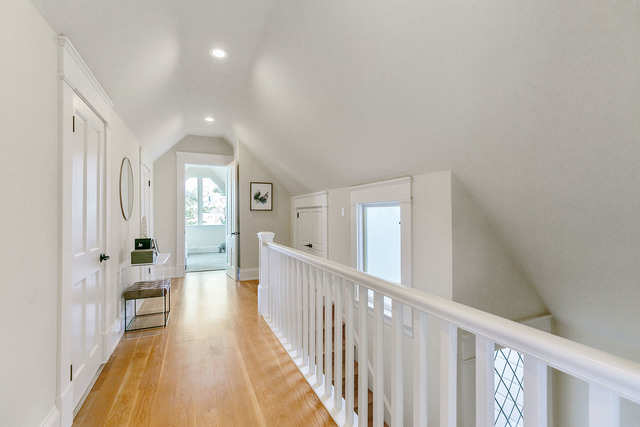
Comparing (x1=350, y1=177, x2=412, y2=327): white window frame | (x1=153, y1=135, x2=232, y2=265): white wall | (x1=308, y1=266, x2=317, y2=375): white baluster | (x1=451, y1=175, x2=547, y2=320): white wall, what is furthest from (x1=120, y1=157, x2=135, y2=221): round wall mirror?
(x1=451, y1=175, x2=547, y2=320): white wall

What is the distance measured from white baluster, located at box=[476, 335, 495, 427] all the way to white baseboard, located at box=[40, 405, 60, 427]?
1.78 m

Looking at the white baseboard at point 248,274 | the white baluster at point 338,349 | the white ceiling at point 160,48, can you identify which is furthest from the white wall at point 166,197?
the white baluster at point 338,349

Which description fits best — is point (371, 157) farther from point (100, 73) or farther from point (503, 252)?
point (100, 73)

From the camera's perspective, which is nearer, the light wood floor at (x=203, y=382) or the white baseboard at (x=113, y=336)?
the light wood floor at (x=203, y=382)

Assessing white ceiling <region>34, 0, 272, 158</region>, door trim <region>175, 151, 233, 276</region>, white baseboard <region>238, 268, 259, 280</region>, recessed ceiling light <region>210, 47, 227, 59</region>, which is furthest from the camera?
door trim <region>175, 151, 233, 276</region>

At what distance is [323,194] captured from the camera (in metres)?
3.89

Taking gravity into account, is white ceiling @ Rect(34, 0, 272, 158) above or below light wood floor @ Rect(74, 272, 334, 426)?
above

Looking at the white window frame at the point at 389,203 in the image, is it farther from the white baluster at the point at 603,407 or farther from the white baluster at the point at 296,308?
the white baluster at the point at 603,407

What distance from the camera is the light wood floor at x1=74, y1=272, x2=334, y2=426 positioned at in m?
1.57

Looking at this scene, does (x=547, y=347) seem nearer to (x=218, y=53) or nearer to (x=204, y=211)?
(x=218, y=53)

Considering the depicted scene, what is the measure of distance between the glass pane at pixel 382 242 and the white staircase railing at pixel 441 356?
1.00 m

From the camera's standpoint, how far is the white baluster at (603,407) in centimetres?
54

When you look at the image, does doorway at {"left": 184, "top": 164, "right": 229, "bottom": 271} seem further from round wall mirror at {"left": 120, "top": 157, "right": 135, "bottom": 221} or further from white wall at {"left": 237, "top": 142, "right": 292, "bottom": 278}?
round wall mirror at {"left": 120, "top": 157, "right": 135, "bottom": 221}

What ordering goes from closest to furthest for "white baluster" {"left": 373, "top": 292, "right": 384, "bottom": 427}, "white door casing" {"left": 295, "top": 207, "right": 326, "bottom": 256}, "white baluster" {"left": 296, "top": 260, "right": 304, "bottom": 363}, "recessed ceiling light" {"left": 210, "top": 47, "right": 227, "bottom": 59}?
"white baluster" {"left": 373, "top": 292, "right": 384, "bottom": 427}
"white baluster" {"left": 296, "top": 260, "right": 304, "bottom": 363}
"recessed ceiling light" {"left": 210, "top": 47, "right": 227, "bottom": 59}
"white door casing" {"left": 295, "top": 207, "right": 326, "bottom": 256}
